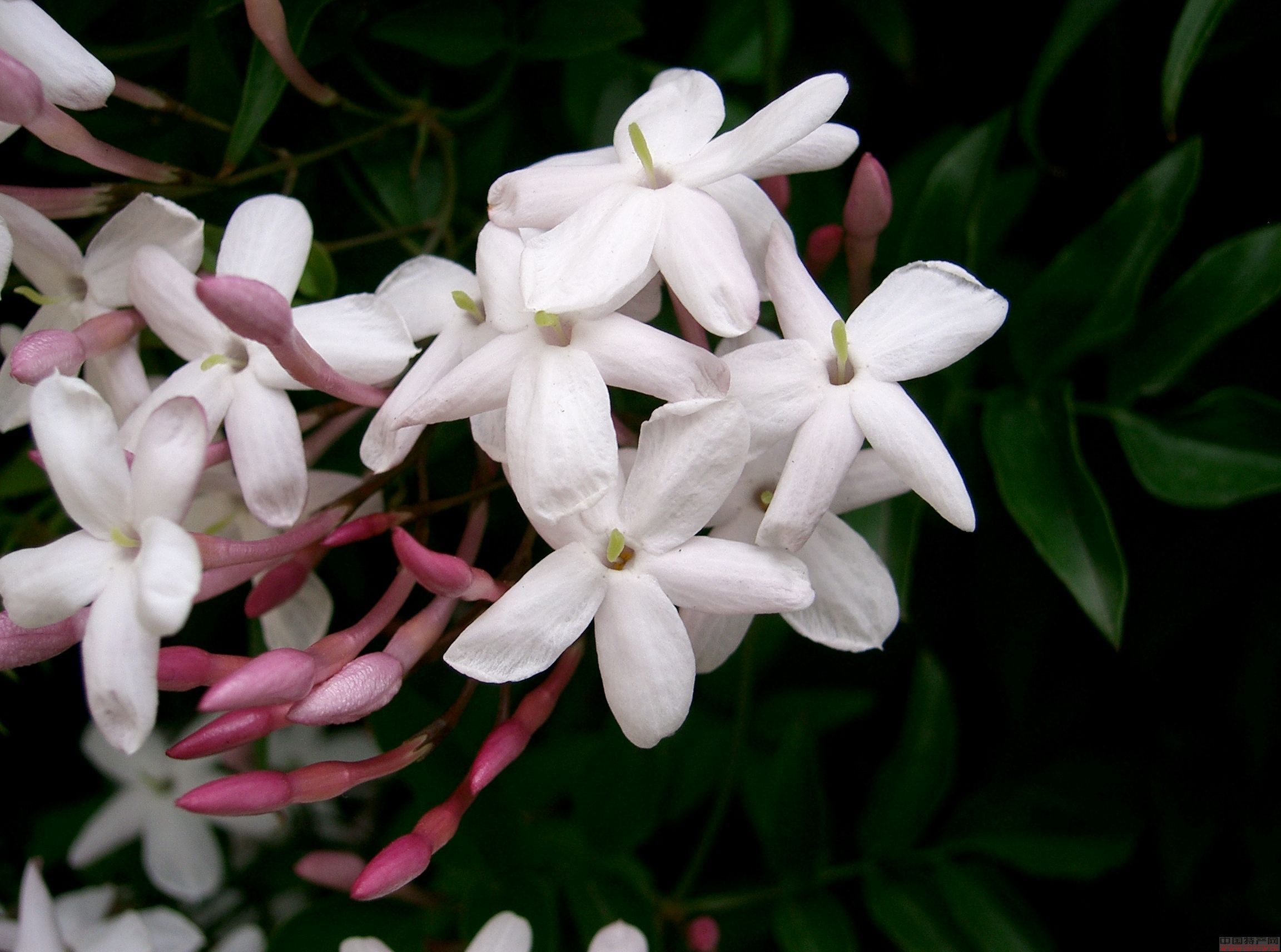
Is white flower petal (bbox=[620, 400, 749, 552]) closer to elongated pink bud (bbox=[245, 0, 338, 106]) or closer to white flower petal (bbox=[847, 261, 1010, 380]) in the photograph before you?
white flower petal (bbox=[847, 261, 1010, 380])

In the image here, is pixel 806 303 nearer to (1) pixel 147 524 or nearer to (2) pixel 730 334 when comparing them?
(2) pixel 730 334

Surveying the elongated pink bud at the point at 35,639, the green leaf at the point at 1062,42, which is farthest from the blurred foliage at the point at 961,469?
the elongated pink bud at the point at 35,639

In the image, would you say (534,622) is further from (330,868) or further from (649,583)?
(330,868)

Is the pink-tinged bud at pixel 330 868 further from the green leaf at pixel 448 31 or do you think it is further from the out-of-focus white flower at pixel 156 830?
the green leaf at pixel 448 31

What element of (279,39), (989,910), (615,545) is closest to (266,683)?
(615,545)

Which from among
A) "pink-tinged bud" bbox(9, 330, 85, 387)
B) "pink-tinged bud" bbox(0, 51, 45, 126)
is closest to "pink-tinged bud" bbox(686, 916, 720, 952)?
"pink-tinged bud" bbox(9, 330, 85, 387)

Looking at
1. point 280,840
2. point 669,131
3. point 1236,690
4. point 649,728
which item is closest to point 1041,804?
point 1236,690

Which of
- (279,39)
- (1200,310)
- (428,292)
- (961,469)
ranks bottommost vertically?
(961,469)

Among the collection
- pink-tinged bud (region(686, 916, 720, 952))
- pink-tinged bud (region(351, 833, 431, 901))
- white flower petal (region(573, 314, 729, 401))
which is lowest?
pink-tinged bud (region(686, 916, 720, 952))
